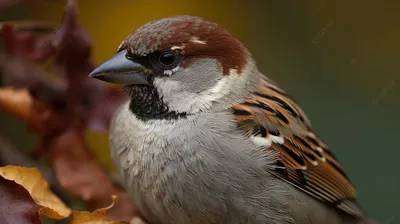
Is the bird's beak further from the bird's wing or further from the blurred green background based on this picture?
the blurred green background

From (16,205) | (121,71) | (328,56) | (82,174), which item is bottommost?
(82,174)

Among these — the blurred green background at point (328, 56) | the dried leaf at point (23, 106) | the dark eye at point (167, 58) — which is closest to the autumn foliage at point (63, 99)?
the dried leaf at point (23, 106)

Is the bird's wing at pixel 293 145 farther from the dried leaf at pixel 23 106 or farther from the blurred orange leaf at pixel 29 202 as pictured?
the dried leaf at pixel 23 106

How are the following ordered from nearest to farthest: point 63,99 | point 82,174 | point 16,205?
point 16,205, point 82,174, point 63,99

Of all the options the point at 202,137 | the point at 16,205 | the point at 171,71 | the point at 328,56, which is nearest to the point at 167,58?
the point at 171,71

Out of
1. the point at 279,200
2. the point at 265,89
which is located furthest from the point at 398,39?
the point at 279,200

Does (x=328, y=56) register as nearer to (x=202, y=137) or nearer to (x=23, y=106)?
(x=202, y=137)
